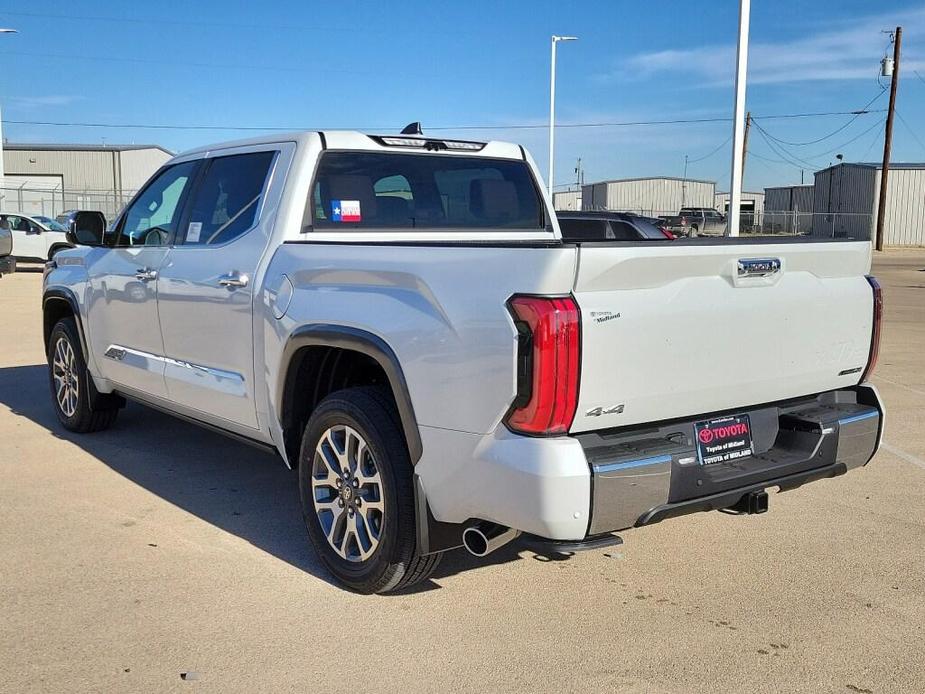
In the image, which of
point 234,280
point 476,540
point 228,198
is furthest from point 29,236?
point 476,540

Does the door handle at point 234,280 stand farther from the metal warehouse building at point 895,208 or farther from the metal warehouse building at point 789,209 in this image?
the metal warehouse building at point 895,208

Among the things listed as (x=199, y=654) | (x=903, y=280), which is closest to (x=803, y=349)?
(x=199, y=654)

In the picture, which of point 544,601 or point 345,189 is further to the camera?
point 345,189

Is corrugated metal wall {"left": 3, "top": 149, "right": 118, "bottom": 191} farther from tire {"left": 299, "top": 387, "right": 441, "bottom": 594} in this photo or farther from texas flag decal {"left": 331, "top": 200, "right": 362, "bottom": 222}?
tire {"left": 299, "top": 387, "right": 441, "bottom": 594}

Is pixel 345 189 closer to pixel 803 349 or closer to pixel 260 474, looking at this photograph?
pixel 260 474

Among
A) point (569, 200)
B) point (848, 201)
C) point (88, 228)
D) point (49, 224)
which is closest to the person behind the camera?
point (88, 228)

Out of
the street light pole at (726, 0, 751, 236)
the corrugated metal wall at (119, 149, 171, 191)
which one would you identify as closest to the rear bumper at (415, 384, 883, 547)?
the street light pole at (726, 0, 751, 236)

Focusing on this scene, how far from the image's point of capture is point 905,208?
5088 cm

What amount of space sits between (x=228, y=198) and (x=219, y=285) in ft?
1.93

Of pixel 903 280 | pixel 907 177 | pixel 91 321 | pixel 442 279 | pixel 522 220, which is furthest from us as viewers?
pixel 907 177

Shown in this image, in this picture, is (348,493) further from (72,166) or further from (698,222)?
(72,166)

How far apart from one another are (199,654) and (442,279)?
1.65m

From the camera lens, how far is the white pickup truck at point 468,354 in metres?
3.27

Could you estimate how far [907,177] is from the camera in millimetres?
50500
